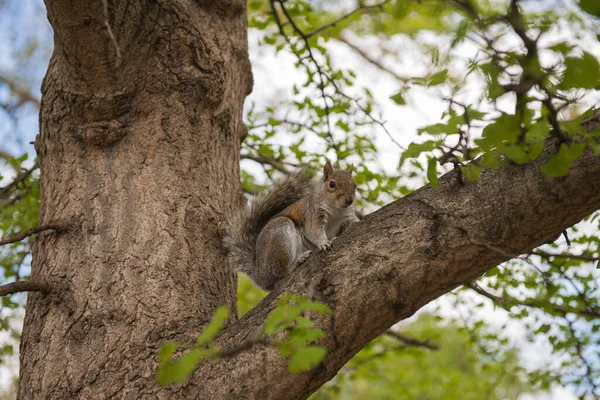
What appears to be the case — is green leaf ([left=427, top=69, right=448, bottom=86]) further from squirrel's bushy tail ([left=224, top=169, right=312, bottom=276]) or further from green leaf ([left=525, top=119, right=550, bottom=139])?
squirrel's bushy tail ([left=224, top=169, right=312, bottom=276])

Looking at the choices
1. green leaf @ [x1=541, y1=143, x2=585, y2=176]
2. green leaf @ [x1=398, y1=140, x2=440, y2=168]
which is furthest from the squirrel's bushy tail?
green leaf @ [x1=541, y1=143, x2=585, y2=176]

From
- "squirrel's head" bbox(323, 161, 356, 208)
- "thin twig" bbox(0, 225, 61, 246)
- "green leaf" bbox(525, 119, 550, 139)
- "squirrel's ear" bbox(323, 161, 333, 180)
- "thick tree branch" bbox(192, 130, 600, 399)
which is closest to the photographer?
"green leaf" bbox(525, 119, 550, 139)

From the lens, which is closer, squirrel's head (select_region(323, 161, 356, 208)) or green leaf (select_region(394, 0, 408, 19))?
green leaf (select_region(394, 0, 408, 19))

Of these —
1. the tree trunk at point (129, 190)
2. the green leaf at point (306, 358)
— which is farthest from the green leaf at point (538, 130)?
the tree trunk at point (129, 190)

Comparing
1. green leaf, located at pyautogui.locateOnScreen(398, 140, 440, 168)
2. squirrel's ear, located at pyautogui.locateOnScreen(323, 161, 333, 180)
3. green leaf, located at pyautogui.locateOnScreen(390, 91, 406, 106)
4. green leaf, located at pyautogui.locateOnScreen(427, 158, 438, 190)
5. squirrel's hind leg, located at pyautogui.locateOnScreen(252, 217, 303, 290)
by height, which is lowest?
green leaf, located at pyautogui.locateOnScreen(398, 140, 440, 168)

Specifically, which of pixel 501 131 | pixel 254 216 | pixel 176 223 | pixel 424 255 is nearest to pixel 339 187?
pixel 254 216

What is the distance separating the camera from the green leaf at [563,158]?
1.41 m

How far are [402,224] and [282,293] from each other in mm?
422

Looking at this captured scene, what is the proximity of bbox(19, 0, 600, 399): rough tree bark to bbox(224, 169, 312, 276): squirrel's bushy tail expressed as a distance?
10 cm

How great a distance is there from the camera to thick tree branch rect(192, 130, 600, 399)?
1.79m

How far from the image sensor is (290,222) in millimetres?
3105

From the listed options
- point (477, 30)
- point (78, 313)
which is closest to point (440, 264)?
point (477, 30)

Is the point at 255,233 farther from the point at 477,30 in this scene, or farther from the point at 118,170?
the point at 477,30

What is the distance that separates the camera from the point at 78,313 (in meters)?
2.09
